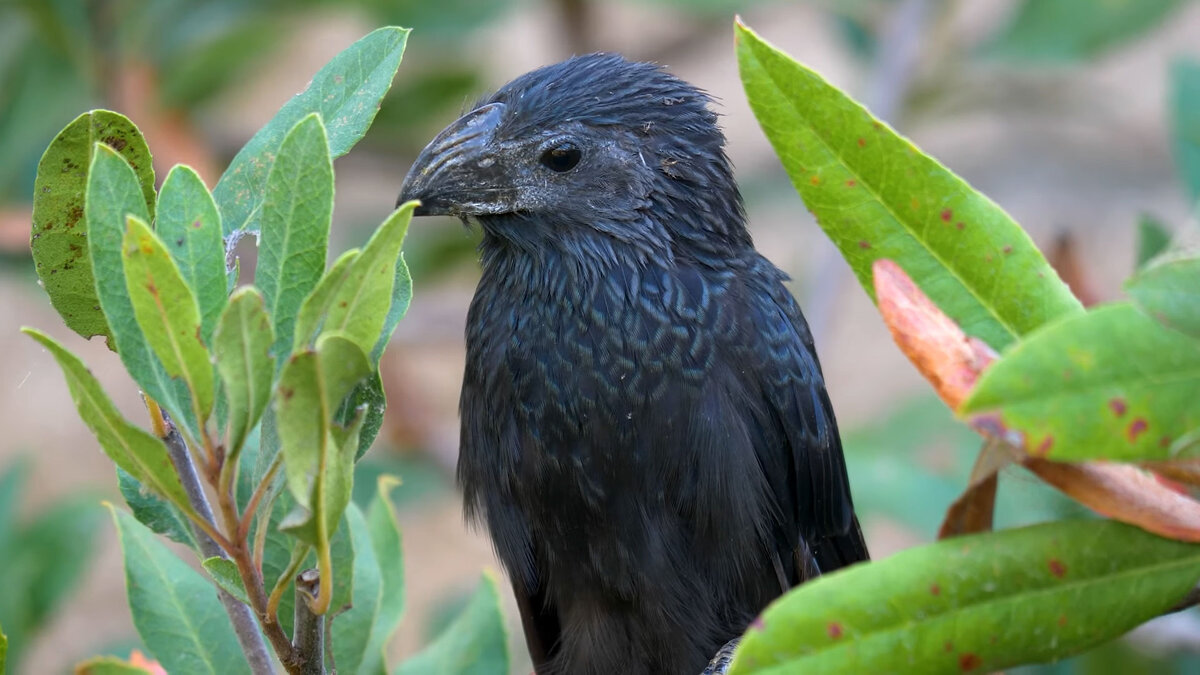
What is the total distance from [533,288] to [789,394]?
1.64ft

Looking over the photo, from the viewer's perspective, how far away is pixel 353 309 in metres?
1.30

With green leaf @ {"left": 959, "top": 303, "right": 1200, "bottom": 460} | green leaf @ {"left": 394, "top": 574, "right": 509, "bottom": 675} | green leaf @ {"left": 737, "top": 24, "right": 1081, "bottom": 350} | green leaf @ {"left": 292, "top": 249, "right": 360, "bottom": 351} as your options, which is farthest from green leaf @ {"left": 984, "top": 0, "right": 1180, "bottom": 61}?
green leaf @ {"left": 292, "top": 249, "right": 360, "bottom": 351}

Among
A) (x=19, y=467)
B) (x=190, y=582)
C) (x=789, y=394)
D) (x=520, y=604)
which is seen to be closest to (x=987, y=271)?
(x=789, y=394)

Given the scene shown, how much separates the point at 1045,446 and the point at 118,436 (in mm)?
871

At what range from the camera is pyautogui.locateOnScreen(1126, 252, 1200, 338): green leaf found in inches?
43.7

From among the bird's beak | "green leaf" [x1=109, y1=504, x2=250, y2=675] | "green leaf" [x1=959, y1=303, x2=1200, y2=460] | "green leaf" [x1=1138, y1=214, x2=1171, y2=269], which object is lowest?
"green leaf" [x1=959, y1=303, x2=1200, y2=460]

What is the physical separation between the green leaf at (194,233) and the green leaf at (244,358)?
0.12 m

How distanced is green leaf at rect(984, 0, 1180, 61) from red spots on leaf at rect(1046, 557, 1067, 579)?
350 cm

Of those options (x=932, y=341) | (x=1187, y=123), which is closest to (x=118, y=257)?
(x=932, y=341)

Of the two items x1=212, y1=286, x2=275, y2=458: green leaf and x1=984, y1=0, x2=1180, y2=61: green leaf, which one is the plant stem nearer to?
x1=212, y1=286, x2=275, y2=458: green leaf

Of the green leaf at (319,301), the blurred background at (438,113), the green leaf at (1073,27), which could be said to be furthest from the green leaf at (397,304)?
the green leaf at (1073,27)

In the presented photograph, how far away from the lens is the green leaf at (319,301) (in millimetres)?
1249

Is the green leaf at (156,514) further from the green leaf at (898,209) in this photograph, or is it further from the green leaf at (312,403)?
the green leaf at (898,209)

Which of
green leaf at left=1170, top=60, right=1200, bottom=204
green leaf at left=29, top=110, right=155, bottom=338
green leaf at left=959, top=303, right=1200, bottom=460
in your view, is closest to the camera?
green leaf at left=959, top=303, right=1200, bottom=460
